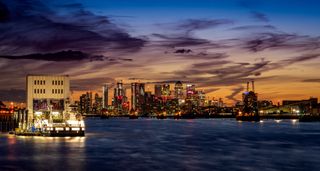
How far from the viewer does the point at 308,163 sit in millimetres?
47281

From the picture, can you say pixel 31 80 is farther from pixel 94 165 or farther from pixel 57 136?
pixel 94 165

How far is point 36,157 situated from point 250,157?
23001 mm

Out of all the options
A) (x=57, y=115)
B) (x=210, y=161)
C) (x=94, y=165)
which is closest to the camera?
(x=94, y=165)

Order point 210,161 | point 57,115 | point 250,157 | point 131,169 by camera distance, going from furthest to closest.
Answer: point 57,115
point 250,157
point 210,161
point 131,169

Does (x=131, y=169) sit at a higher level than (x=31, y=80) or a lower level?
lower

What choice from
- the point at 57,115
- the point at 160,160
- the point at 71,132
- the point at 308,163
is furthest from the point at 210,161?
the point at 57,115

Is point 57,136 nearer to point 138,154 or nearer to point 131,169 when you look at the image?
point 138,154

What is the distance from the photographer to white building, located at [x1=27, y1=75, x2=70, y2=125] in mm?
99688

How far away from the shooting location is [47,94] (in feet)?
330

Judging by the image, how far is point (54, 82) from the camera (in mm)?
101500

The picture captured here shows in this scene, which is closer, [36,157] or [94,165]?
[94,165]

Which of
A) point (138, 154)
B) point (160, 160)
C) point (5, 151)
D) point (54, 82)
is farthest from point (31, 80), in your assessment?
point (160, 160)

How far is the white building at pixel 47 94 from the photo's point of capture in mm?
99688

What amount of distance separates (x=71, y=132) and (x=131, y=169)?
42980 millimetres
